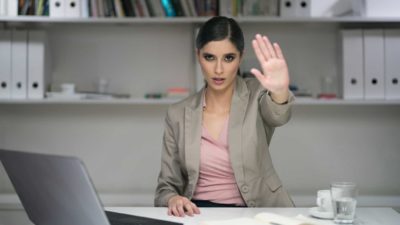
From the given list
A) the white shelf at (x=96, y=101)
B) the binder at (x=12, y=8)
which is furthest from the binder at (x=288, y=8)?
the binder at (x=12, y=8)

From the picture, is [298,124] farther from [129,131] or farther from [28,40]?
[28,40]

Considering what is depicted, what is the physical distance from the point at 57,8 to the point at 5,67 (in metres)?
0.41

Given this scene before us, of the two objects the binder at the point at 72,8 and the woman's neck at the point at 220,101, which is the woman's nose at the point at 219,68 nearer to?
the woman's neck at the point at 220,101

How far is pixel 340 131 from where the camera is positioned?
128 inches

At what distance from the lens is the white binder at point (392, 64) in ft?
9.79

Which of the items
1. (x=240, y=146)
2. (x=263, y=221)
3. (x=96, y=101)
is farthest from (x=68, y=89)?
(x=263, y=221)

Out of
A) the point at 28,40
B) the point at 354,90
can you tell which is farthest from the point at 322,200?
the point at 28,40

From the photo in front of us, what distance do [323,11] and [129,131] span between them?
1.27 meters

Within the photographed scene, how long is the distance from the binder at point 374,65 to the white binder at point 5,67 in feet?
6.06

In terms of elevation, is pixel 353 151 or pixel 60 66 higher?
pixel 60 66

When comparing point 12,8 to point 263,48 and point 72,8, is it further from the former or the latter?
point 263,48

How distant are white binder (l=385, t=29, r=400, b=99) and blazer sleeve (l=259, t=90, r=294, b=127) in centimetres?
119

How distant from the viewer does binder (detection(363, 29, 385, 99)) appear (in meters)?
2.98

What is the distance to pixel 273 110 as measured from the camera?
1919 mm
